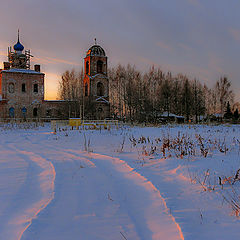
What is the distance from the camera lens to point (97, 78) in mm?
37094

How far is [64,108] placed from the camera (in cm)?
3334

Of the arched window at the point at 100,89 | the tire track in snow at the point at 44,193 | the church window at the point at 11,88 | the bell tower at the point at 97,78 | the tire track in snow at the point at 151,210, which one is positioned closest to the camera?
the tire track in snow at the point at 151,210

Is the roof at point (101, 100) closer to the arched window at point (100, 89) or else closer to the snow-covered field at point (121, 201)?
the arched window at point (100, 89)

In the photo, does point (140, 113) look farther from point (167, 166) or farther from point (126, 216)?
point (126, 216)

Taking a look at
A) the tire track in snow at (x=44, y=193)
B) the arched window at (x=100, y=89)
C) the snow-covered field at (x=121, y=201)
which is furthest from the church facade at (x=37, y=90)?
the snow-covered field at (x=121, y=201)

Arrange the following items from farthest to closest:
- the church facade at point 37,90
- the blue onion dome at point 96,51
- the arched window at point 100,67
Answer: the arched window at point 100,67 → the blue onion dome at point 96,51 → the church facade at point 37,90

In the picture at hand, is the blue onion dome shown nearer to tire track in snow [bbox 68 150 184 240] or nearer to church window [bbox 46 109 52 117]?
church window [bbox 46 109 52 117]

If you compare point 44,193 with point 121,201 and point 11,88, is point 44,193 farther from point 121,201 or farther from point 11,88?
point 11,88

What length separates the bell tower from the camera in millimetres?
36844

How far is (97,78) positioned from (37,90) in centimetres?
992

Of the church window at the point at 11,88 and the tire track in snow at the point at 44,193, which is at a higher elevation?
the church window at the point at 11,88

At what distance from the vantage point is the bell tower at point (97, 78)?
36.8 metres

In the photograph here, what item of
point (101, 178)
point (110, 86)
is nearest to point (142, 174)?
point (101, 178)

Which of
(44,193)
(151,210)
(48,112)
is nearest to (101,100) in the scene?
(48,112)
